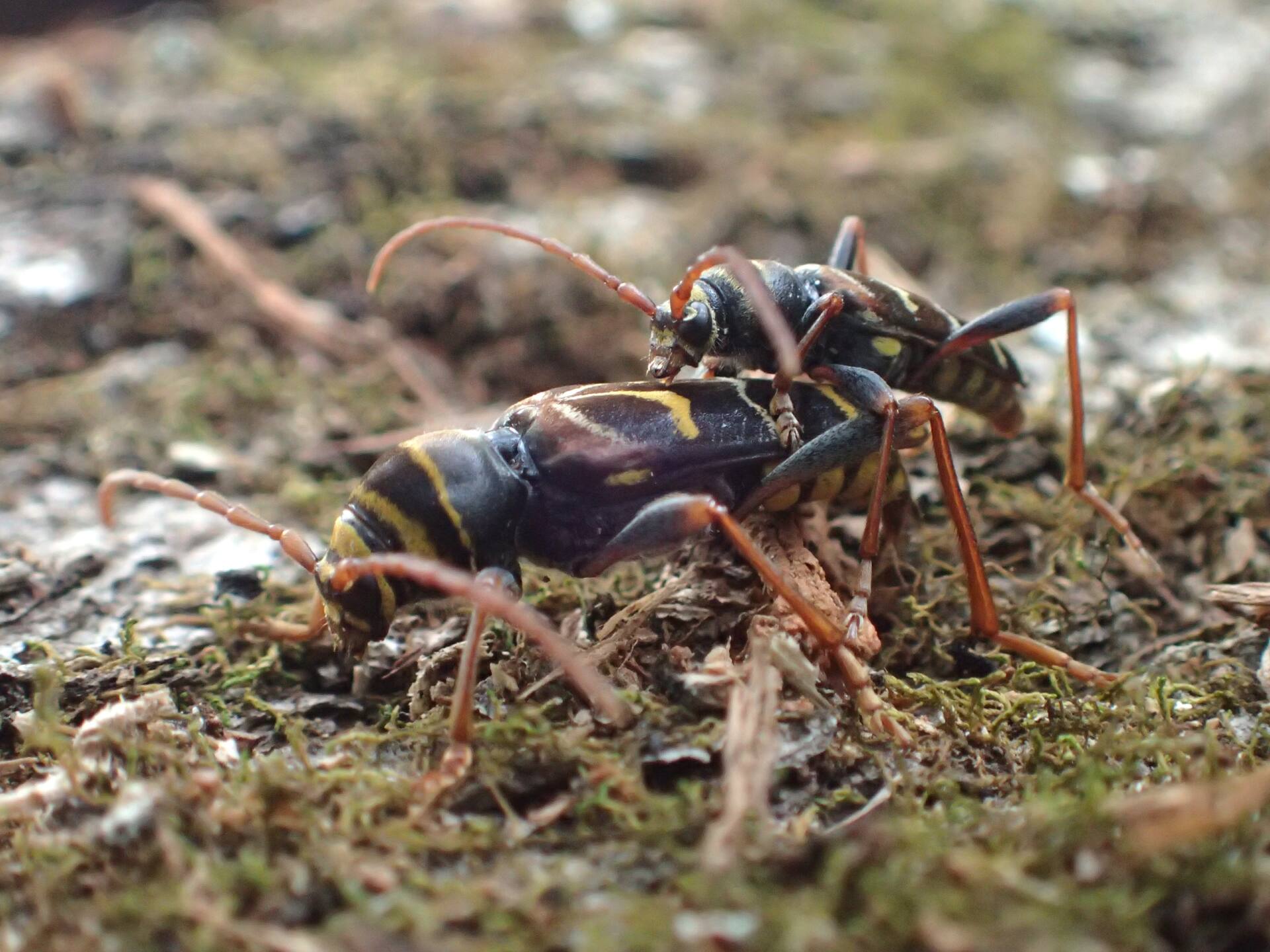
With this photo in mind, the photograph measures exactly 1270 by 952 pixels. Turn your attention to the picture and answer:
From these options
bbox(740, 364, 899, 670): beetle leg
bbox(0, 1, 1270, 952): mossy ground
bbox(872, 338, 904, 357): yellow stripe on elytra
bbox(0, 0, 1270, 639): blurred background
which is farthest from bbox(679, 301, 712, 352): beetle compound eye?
bbox(0, 0, 1270, 639): blurred background

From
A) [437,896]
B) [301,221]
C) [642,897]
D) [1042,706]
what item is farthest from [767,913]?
[301,221]

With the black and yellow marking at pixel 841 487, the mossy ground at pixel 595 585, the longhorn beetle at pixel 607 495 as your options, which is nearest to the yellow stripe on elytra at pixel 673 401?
the longhorn beetle at pixel 607 495

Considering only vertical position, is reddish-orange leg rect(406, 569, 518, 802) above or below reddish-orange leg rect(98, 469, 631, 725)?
below

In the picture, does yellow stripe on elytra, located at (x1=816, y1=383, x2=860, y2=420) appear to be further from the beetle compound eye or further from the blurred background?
the blurred background

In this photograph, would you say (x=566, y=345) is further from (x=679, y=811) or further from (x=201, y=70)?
(x=201, y=70)

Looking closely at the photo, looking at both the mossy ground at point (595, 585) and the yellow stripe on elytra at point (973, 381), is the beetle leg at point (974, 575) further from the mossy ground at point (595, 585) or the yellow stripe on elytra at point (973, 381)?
the yellow stripe on elytra at point (973, 381)

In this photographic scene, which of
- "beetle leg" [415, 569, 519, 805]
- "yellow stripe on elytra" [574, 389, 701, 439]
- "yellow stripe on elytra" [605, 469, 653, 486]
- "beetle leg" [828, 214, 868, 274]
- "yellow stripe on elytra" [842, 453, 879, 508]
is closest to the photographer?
"beetle leg" [415, 569, 519, 805]

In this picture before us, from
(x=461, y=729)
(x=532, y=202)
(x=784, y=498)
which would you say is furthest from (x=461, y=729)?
(x=532, y=202)
